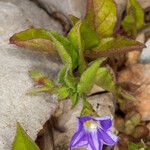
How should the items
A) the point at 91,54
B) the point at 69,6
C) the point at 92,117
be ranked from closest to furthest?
the point at 92,117 < the point at 91,54 < the point at 69,6

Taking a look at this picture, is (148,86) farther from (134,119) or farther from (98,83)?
(98,83)

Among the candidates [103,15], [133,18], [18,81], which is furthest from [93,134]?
[133,18]

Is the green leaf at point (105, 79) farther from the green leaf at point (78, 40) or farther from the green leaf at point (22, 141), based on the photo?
the green leaf at point (22, 141)

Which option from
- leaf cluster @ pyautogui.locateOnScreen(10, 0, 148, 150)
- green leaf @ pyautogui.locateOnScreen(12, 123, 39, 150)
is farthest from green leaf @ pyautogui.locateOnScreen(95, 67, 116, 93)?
green leaf @ pyautogui.locateOnScreen(12, 123, 39, 150)

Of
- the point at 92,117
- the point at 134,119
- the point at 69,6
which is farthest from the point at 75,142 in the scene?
the point at 69,6

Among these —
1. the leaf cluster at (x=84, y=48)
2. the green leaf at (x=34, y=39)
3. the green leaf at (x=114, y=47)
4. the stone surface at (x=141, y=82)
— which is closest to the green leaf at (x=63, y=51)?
the leaf cluster at (x=84, y=48)

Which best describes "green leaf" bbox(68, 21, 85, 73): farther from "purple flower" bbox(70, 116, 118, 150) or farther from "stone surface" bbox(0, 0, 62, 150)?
"purple flower" bbox(70, 116, 118, 150)
